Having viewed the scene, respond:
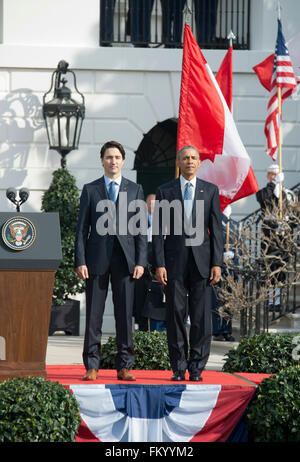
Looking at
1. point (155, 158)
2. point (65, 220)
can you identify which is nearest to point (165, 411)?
point (65, 220)

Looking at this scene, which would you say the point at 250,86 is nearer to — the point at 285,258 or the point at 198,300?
the point at 285,258

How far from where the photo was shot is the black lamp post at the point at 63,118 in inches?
575

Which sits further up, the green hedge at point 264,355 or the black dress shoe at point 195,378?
the green hedge at point 264,355

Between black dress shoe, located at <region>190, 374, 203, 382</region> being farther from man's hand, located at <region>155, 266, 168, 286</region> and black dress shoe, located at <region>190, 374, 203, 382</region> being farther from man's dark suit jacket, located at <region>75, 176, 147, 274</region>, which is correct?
man's dark suit jacket, located at <region>75, 176, 147, 274</region>

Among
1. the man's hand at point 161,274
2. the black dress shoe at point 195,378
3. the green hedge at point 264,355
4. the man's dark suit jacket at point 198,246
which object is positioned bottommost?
the black dress shoe at point 195,378

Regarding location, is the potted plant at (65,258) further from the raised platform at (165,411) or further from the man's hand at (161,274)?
the raised platform at (165,411)

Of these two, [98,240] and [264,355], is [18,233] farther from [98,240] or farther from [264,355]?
[264,355]

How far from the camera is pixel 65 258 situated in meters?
14.0

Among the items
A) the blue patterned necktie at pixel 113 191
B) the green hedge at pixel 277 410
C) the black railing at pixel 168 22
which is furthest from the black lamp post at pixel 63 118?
the green hedge at pixel 277 410

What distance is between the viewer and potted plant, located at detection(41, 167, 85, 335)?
14.0m

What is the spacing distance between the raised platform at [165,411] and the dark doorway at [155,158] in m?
9.73

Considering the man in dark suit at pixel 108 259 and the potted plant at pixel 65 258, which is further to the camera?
the potted plant at pixel 65 258

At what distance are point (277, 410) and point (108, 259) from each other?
1.77 meters
